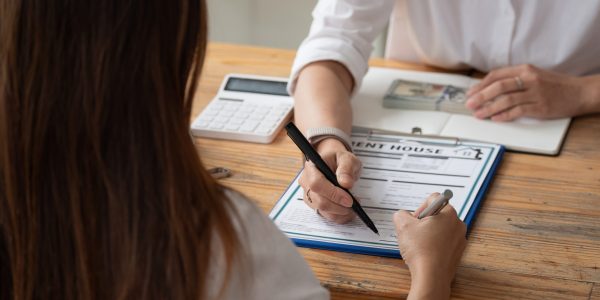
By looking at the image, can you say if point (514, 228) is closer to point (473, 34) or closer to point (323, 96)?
point (323, 96)

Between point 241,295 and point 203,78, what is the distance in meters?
0.96

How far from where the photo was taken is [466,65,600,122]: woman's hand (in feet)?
4.93

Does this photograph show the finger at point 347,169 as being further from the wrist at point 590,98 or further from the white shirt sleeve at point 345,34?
the wrist at point 590,98

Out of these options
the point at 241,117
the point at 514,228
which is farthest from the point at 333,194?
the point at 241,117

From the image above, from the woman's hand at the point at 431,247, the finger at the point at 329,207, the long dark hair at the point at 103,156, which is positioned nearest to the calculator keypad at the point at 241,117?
the finger at the point at 329,207

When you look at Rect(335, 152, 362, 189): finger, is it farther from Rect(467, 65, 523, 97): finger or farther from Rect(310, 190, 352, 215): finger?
Rect(467, 65, 523, 97): finger

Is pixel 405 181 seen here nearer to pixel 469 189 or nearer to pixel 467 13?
pixel 469 189

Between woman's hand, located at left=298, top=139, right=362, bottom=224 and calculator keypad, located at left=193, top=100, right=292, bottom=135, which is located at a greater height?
woman's hand, located at left=298, top=139, right=362, bottom=224

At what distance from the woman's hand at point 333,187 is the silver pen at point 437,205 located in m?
0.10

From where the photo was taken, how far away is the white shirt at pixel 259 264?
0.85 metres

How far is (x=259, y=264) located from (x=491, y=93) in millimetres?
777

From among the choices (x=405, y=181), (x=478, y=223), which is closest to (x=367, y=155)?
(x=405, y=181)

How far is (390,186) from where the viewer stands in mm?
1300

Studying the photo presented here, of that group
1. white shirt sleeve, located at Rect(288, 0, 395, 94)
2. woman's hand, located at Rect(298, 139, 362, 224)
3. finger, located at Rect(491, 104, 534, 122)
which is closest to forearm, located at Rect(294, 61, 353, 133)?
white shirt sleeve, located at Rect(288, 0, 395, 94)
